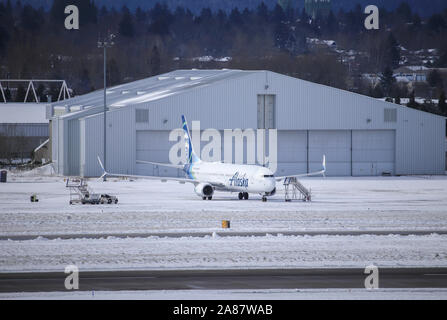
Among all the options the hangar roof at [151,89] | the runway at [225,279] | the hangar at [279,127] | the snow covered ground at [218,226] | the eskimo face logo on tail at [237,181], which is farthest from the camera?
the hangar roof at [151,89]

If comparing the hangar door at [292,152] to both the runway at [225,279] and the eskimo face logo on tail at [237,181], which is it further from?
the runway at [225,279]

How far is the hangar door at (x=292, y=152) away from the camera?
97000mm

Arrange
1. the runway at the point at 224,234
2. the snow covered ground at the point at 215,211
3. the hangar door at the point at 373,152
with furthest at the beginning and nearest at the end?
1. the hangar door at the point at 373,152
2. the snow covered ground at the point at 215,211
3. the runway at the point at 224,234

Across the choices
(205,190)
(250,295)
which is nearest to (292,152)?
(205,190)

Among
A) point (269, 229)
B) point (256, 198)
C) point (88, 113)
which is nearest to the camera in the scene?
point (269, 229)

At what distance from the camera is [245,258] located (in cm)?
3484

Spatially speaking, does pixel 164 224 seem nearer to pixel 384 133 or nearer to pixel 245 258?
pixel 245 258

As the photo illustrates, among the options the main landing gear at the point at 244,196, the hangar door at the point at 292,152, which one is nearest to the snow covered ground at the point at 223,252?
the main landing gear at the point at 244,196

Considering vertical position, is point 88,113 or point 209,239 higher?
point 88,113

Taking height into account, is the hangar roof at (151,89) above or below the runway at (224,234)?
above

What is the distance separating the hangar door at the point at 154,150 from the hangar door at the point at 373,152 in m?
19.8

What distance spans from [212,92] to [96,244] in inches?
2281
